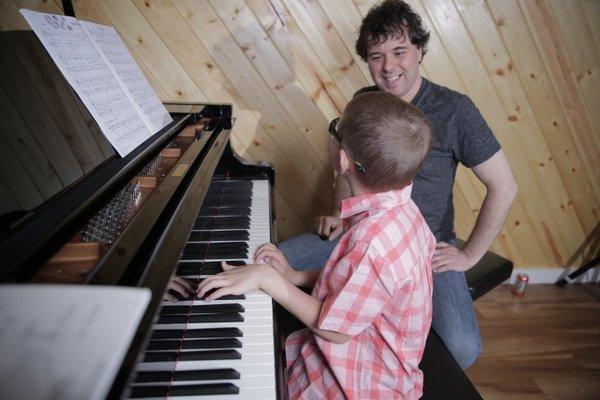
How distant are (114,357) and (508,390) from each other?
223 cm

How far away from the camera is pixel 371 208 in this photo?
1.02m

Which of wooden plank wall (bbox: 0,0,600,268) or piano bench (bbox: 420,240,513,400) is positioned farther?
wooden plank wall (bbox: 0,0,600,268)

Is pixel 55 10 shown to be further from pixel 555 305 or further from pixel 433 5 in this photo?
pixel 555 305

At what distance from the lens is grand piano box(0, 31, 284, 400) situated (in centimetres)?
67

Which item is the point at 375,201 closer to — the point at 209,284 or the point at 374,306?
the point at 374,306

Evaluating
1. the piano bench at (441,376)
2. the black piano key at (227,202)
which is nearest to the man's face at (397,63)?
the black piano key at (227,202)

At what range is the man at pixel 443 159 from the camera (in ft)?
5.17

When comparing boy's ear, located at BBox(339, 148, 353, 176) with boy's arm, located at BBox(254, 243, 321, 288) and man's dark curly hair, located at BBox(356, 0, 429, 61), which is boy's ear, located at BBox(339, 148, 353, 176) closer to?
boy's arm, located at BBox(254, 243, 321, 288)

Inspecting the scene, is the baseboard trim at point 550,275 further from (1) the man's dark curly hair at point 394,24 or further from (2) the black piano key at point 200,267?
(2) the black piano key at point 200,267

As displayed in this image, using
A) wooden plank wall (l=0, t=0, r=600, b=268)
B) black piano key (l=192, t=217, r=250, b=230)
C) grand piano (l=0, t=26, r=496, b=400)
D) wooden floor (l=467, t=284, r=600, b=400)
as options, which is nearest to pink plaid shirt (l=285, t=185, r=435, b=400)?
grand piano (l=0, t=26, r=496, b=400)

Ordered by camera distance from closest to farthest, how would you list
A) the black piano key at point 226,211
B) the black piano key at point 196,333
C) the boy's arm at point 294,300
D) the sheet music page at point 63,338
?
the sheet music page at point 63,338 → the black piano key at point 196,333 → the boy's arm at point 294,300 → the black piano key at point 226,211

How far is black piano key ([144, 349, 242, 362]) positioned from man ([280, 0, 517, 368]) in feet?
3.06

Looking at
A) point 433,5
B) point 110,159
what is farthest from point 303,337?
point 433,5

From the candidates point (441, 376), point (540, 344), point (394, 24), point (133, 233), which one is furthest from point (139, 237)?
point (540, 344)
